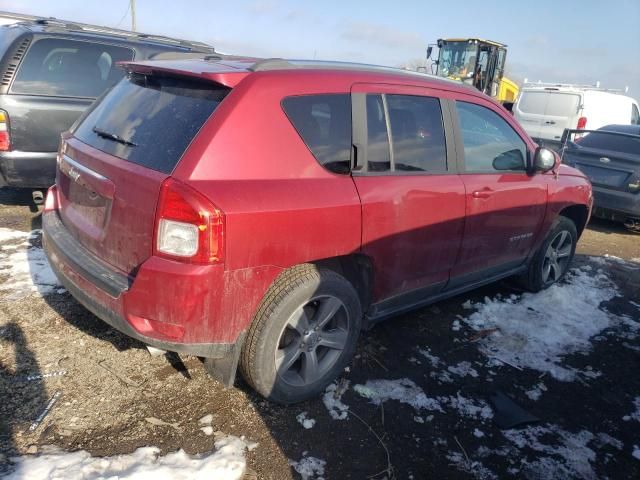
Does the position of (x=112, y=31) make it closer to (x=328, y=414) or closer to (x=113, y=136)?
(x=113, y=136)

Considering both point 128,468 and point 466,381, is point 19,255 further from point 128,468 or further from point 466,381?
point 466,381

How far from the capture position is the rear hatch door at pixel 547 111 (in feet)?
40.7

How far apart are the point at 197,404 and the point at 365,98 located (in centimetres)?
196

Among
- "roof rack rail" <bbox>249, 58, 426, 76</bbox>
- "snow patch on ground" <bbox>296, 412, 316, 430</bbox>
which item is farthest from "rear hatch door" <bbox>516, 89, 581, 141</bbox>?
"snow patch on ground" <bbox>296, 412, 316, 430</bbox>

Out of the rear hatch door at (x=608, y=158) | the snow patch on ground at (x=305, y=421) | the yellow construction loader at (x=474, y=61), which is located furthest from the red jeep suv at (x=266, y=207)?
the yellow construction loader at (x=474, y=61)

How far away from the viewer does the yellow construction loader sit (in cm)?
1741

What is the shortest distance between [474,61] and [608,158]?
36.6ft

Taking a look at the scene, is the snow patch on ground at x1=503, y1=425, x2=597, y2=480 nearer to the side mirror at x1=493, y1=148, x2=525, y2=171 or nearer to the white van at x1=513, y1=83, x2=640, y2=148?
the side mirror at x1=493, y1=148, x2=525, y2=171

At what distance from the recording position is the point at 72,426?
256 centimetres

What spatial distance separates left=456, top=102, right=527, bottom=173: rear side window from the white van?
909 centimetres

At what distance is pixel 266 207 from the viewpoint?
2.42m

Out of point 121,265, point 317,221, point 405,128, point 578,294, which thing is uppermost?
point 405,128

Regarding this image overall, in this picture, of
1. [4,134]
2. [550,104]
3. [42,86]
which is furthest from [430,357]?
[550,104]

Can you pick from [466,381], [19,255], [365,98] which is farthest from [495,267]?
[19,255]
